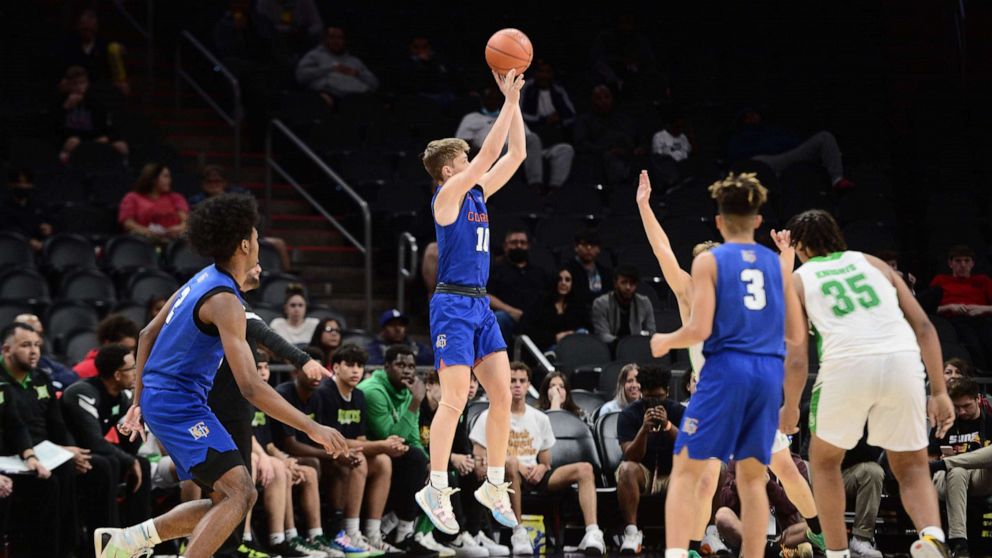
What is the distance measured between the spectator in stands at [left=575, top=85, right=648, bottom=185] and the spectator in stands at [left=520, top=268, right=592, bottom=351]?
3.06 m

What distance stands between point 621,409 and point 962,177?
7.51 meters

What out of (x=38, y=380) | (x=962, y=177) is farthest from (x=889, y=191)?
(x=38, y=380)

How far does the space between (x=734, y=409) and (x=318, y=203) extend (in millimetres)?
10419

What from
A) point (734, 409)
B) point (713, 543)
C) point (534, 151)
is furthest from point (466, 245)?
point (534, 151)

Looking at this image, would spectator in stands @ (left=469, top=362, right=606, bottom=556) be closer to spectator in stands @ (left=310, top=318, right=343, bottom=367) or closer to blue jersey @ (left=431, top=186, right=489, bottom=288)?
spectator in stands @ (left=310, top=318, right=343, bottom=367)

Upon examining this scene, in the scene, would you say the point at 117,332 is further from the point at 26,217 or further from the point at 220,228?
the point at 220,228

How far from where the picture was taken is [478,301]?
748cm

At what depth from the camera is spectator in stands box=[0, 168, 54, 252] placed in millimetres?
13266

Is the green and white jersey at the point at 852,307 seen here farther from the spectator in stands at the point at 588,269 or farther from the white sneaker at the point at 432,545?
the spectator in stands at the point at 588,269

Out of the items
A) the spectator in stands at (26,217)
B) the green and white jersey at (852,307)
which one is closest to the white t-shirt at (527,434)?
the green and white jersey at (852,307)

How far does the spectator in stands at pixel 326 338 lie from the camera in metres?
11.4

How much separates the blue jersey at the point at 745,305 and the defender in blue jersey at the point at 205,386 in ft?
6.18

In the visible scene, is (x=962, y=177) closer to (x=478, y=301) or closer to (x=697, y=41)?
(x=697, y=41)

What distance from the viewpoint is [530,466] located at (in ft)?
34.7
